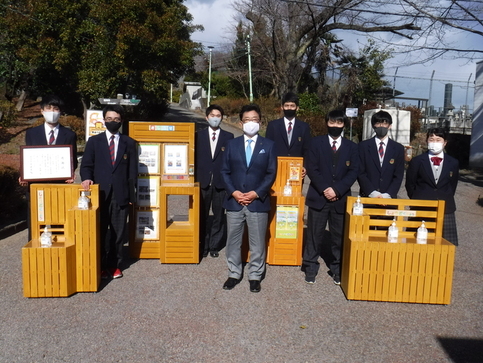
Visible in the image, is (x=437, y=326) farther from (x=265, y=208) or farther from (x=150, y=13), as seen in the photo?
(x=150, y=13)

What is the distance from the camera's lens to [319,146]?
207 inches

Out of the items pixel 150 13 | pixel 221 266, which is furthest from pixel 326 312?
pixel 150 13

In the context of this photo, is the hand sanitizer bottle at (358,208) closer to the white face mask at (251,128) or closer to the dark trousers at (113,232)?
the white face mask at (251,128)

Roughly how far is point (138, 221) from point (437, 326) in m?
3.76

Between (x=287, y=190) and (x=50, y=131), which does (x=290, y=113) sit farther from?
(x=50, y=131)

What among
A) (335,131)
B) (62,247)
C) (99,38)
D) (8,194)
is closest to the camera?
(62,247)

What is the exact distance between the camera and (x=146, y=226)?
611 centimetres

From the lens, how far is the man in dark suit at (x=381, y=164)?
535 centimetres

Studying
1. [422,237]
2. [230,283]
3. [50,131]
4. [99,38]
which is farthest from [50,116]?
[99,38]

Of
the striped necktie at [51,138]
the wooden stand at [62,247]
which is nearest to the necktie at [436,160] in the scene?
the wooden stand at [62,247]

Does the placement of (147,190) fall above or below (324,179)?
below

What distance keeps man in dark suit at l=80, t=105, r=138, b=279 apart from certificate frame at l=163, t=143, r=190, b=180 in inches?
29.8

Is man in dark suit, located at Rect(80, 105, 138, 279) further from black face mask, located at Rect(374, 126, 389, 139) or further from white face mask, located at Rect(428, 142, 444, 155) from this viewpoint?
white face mask, located at Rect(428, 142, 444, 155)

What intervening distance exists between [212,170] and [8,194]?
Answer: 3798 millimetres
